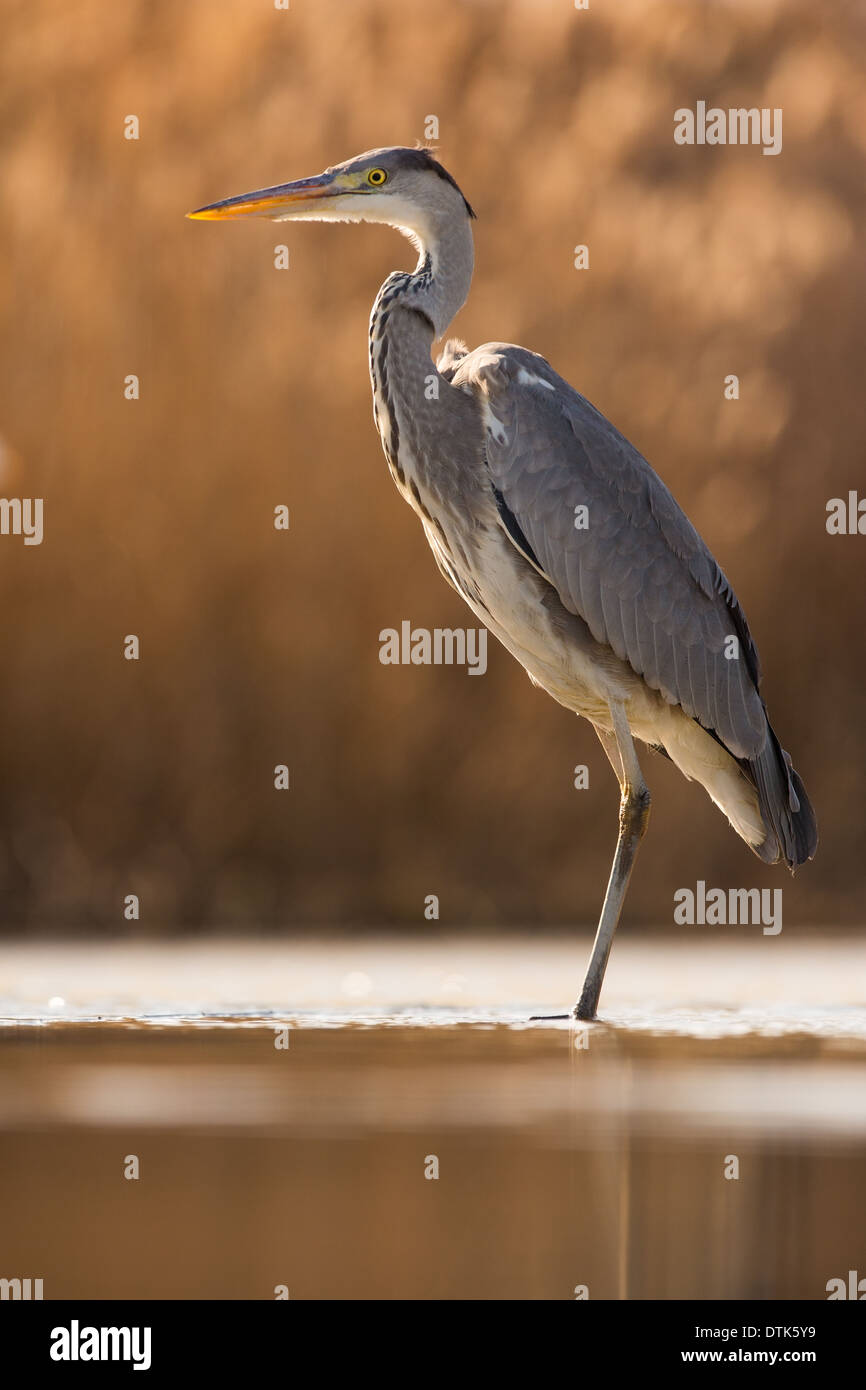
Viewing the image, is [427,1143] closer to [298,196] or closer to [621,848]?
[621,848]

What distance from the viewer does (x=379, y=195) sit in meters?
5.25

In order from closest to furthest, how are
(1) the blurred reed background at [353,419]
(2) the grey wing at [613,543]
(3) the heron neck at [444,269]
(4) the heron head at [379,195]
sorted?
(2) the grey wing at [613,543] → (3) the heron neck at [444,269] → (4) the heron head at [379,195] → (1) the blurred reed background at [353,419]

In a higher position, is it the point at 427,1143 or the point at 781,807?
the point at 781,807

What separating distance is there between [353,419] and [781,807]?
3.83 metres

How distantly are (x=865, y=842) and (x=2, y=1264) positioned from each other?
6094mm

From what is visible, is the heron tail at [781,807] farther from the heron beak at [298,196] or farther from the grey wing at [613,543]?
the heron beak at [298,196]

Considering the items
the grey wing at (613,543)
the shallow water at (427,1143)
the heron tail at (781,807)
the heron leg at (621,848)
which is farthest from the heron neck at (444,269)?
the shallow water at (427,1143)

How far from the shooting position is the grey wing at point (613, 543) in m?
4.87

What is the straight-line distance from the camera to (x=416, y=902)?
8219 mm

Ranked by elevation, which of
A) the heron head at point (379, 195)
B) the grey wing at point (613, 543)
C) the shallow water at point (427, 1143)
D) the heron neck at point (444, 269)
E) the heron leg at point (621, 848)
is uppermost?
the heron head at point (379, 195)

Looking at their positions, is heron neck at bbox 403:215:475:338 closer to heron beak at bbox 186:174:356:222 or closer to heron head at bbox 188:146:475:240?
heron head at bbox 188:146:475:240

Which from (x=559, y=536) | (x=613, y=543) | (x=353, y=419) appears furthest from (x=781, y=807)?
(x=353, y=419)

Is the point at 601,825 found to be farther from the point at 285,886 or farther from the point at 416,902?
the point at 285,886

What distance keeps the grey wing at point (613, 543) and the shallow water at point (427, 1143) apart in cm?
87
